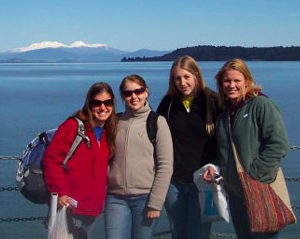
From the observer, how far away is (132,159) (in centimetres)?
384

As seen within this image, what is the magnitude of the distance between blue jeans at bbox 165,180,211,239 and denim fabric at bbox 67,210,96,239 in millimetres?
621

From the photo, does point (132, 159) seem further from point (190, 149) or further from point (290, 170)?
point (290, 170)

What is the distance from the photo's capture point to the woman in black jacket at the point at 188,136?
4.01 m

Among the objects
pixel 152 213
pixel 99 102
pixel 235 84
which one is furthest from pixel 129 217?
pixel 235 84

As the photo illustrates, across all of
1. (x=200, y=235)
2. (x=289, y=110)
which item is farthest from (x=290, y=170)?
(x=289, y=110)

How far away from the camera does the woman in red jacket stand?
12.2 feet

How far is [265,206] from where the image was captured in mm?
3656

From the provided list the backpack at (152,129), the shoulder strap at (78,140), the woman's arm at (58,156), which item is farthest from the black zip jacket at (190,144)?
the woman's arm at (58,156)

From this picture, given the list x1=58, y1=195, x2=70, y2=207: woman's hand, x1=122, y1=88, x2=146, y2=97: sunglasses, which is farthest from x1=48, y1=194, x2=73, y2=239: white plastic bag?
x1=122, y1=88, x2=146, y2=97: sunglasses

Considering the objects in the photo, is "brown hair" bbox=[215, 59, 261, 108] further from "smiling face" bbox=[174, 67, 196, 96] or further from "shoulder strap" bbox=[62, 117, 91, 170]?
"shoulder strap" bbox=[62, 117, 91, 170]

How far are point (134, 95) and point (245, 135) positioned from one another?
0.85 metres

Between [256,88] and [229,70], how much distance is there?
0.23 m

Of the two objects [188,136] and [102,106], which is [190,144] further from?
[102,106]

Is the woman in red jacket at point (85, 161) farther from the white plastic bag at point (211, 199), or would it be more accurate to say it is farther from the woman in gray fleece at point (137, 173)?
the white plastic bag at point (211, 199)
